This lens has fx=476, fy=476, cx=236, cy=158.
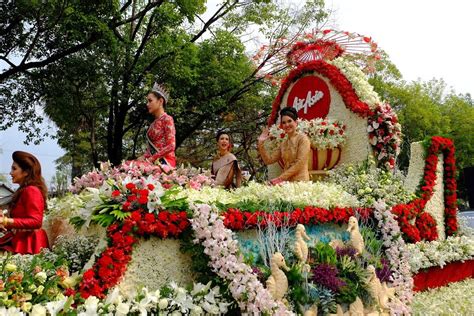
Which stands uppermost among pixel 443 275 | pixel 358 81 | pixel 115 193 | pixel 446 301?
pixel 358 81

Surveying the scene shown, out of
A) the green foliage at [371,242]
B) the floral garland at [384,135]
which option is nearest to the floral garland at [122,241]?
the green foliage at [371,242]

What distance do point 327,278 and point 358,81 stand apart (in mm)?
4639

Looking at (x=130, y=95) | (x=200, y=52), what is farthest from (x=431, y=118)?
(x=130, y=95)

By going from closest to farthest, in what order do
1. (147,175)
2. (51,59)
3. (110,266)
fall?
(110,266), (147,175), (51,59)

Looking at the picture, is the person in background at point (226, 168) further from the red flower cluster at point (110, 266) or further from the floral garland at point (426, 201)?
the red flower cluster at point (110, 266)

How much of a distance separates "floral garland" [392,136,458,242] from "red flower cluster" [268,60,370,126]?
1.29 meters

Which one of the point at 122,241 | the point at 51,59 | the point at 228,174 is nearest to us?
the point at 122,241

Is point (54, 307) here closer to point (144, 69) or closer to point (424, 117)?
point (144, 69)

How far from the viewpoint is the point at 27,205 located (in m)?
4.39

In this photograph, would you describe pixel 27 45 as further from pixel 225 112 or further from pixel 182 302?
pixel 182 302

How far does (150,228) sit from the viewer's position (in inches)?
154

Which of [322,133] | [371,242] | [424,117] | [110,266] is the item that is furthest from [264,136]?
[424,117]

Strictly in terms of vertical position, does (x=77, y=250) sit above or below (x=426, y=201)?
below

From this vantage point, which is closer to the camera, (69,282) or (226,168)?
(69,282)
